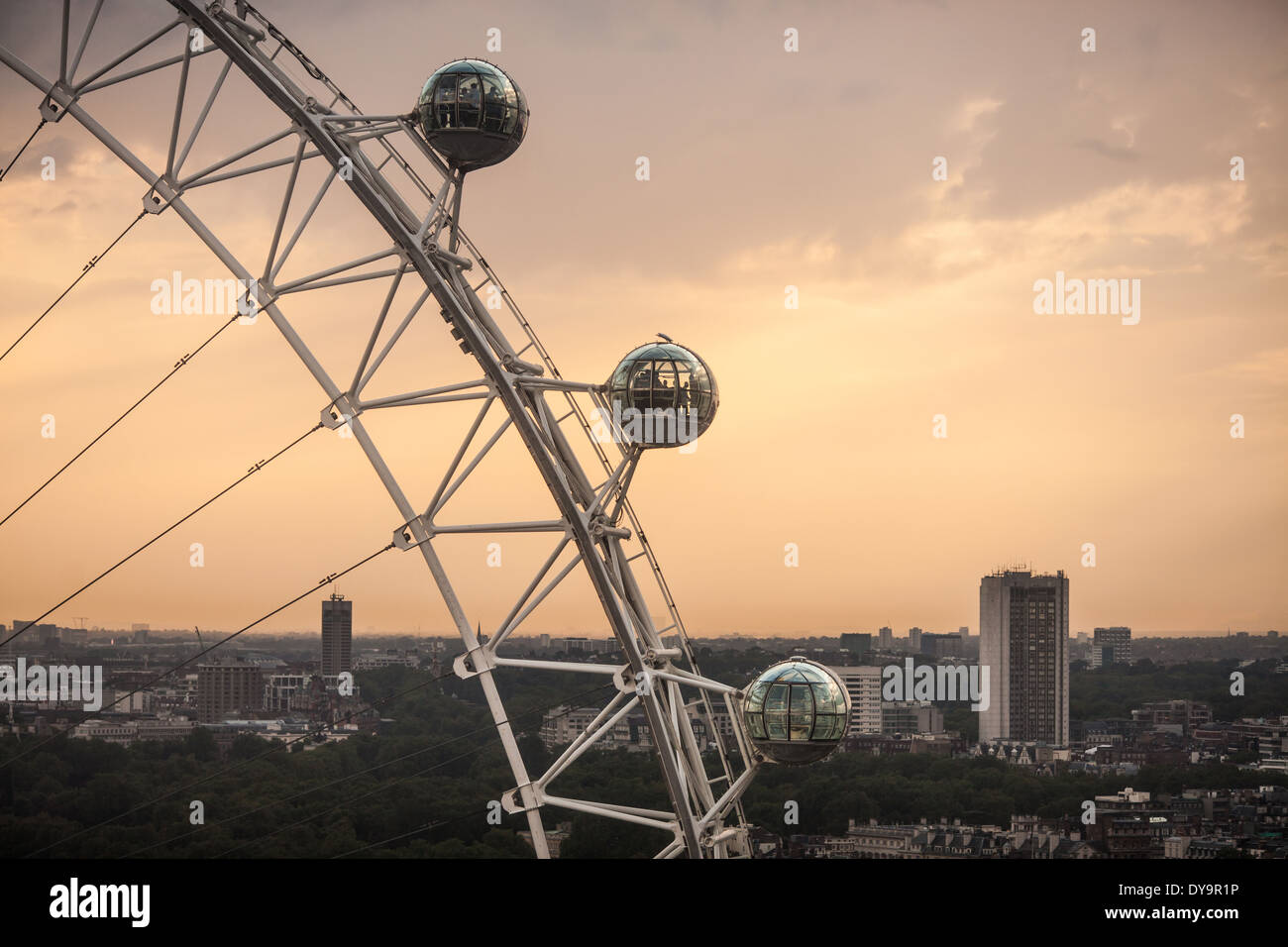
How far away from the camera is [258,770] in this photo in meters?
107

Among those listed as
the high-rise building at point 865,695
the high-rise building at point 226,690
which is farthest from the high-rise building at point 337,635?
the high-rise building at point 865,695

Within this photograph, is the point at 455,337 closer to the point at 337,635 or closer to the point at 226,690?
the point at 226,690

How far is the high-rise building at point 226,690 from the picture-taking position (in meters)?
158

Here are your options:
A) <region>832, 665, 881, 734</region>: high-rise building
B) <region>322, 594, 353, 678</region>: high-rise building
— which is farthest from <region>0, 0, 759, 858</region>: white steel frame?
<region>322, 594, 353, 678</region>: high-rise building

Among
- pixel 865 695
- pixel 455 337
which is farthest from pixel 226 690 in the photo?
pixel 455 337

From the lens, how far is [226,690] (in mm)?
161875

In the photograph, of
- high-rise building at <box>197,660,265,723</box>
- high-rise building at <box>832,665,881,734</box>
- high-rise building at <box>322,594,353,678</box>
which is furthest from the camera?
high-rise building at <box>322,594,353,678</box>

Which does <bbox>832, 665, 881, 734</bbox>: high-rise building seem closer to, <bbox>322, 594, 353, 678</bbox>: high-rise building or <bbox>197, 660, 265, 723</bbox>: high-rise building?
<bbox>322, 594, 353, 678</bbox>: high-rise building

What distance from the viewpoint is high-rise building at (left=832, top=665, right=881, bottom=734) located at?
15975 centimetres

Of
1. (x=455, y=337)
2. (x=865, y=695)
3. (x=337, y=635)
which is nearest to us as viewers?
(x=455, y=337)

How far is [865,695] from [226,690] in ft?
206

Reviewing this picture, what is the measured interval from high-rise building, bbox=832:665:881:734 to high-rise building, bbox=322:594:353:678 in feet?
168
